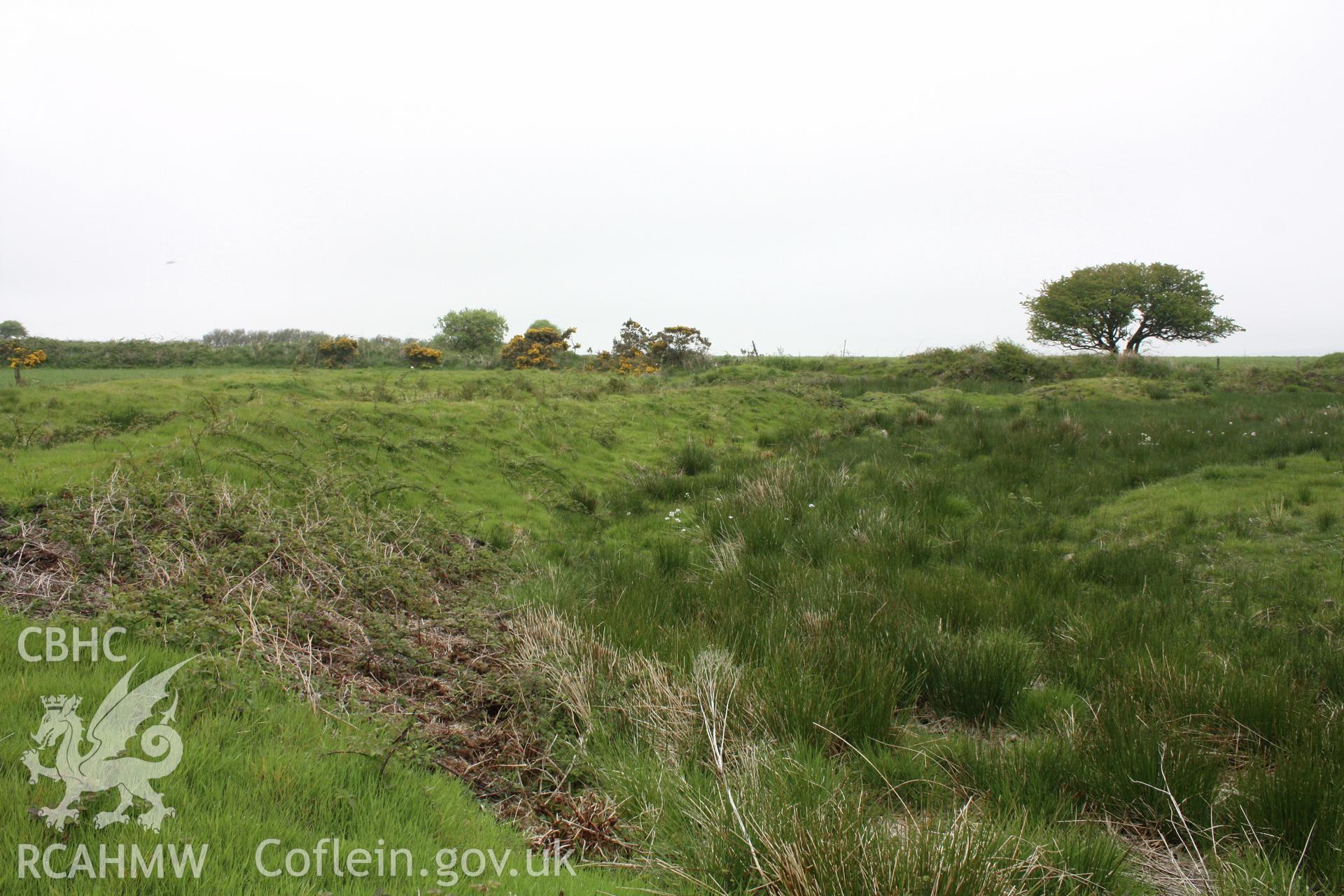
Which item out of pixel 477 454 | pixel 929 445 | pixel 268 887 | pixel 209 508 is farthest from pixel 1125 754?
pixel 929 445

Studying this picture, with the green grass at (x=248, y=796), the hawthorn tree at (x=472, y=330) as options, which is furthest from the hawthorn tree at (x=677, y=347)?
the green grass at (x=248, y=796)

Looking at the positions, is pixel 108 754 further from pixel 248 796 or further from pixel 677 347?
pixel 677 347

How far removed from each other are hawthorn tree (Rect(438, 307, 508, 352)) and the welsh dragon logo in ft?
122

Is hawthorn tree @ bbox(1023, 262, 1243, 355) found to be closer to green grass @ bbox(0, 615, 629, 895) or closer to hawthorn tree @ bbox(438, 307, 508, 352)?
hawthorn tree @ bbox(438, 307, 508, 352)

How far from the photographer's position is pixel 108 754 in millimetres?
2061

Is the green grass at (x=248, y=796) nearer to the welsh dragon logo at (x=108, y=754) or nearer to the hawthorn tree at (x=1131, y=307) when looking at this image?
the welsh dragon logo at (x=108, y=754)

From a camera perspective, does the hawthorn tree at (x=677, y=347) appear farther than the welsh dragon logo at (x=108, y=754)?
Yes

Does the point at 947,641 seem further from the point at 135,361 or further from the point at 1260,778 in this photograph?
the point at 135,361

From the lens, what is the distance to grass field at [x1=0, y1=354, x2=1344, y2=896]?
7.41ft

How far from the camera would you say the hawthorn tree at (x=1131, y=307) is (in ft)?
118

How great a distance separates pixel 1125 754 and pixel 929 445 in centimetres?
961

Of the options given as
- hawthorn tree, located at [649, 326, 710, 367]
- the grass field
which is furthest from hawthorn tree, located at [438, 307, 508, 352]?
the grass field

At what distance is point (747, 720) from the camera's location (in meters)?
3.26

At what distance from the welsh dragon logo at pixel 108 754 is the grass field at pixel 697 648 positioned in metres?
0.06
